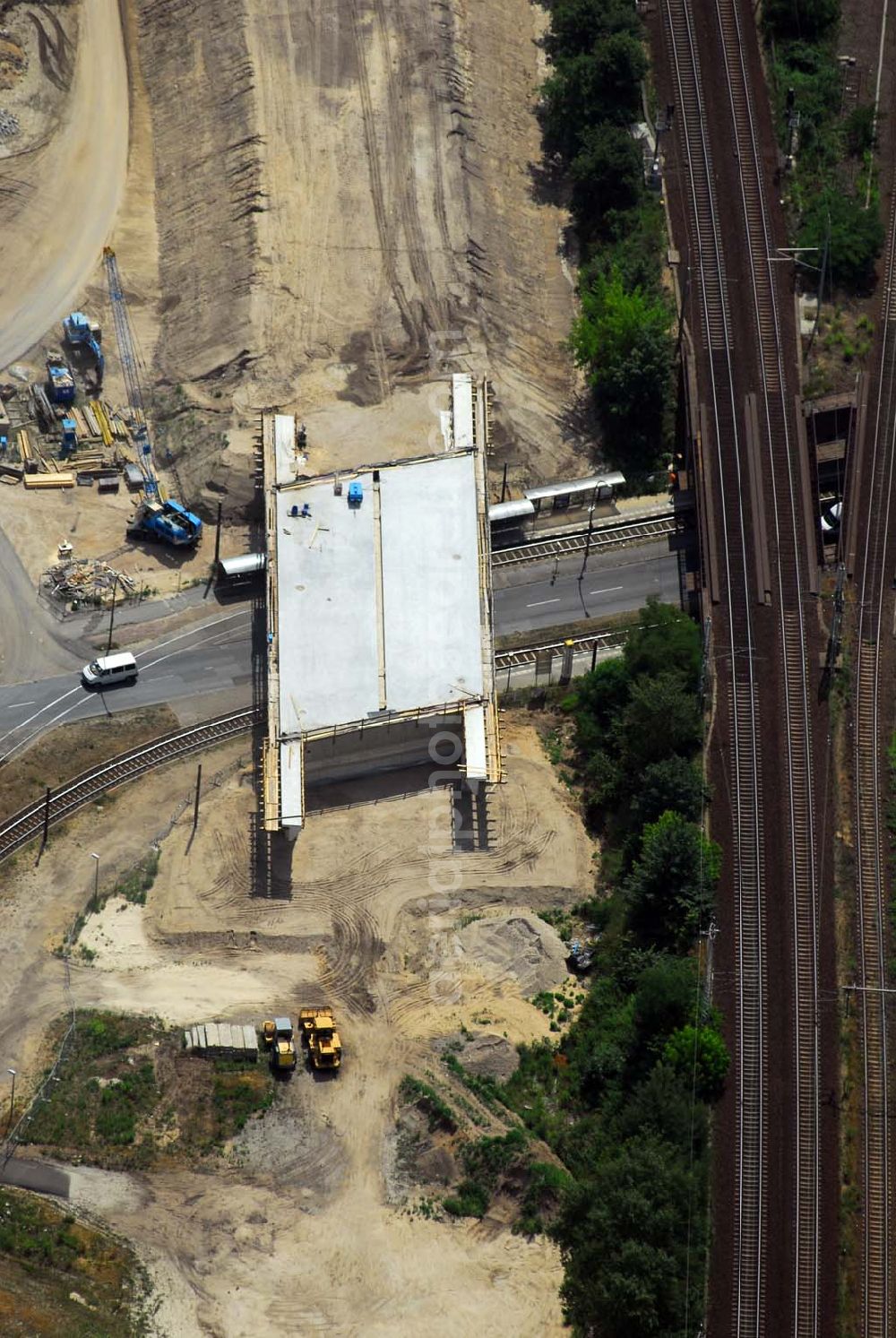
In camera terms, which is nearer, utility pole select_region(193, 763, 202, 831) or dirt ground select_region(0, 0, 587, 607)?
utility pole select_region(193, 763, 202, 831)

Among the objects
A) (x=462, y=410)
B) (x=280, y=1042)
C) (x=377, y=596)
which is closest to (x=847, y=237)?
(x=462, y=410)

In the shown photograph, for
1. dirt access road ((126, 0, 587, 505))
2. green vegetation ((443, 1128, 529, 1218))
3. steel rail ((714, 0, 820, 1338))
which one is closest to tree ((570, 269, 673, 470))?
dirt access road ((126, 0, 587, 505))

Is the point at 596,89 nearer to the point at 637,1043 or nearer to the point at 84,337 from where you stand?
the point at 84,337

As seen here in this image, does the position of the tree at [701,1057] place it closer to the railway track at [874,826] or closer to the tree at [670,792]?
the railway track at [874,826]

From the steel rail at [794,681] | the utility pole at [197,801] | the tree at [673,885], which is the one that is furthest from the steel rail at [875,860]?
the utility pole at [197,801]

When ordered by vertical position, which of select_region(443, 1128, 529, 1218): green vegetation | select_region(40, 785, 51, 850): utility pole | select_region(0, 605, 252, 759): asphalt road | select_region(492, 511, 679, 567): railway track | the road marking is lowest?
select_region(443, 1128, 529, 1218): green vegetation

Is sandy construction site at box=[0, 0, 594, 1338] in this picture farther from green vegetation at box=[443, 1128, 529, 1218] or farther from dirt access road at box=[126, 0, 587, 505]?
green vegetation at box=[443, 1128, 529, 1218]
